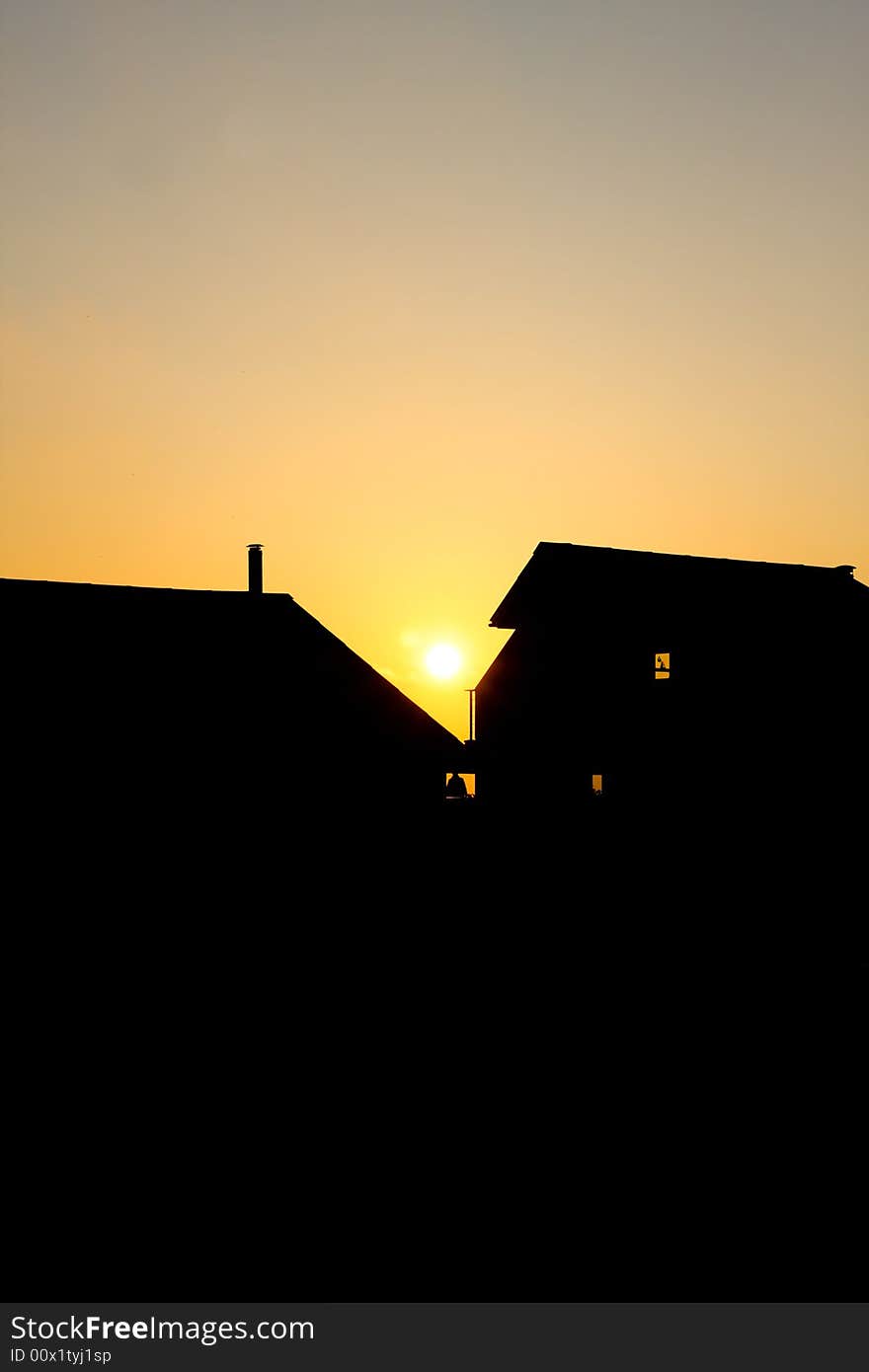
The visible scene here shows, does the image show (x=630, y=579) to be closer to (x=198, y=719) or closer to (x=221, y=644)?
(x=221, y=644)

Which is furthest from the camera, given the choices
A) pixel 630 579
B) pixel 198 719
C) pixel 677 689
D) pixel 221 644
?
pixel 630 579

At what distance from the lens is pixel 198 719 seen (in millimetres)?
22328

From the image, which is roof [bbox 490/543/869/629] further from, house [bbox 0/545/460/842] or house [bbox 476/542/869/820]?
house [bbox 0/545/460/842]

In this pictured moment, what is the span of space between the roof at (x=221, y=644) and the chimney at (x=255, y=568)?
0.81 metres

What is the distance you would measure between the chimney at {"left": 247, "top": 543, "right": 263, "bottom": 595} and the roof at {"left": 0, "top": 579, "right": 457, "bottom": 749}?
2.66ft

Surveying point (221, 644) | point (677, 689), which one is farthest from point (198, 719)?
point (677, 689)

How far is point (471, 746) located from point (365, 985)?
19614mm

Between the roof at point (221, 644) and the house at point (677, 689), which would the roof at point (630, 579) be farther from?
the roof at point (221, 644)

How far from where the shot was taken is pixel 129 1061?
42.3ft

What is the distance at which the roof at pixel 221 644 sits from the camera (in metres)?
22.6

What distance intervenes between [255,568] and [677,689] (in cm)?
1035

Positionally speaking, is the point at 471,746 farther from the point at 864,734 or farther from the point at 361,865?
the point at 361,865

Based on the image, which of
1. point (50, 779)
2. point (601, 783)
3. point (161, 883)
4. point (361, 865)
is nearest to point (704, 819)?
point (601, 783)

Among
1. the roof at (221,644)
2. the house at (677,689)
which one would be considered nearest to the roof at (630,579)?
the house at (677,689)
